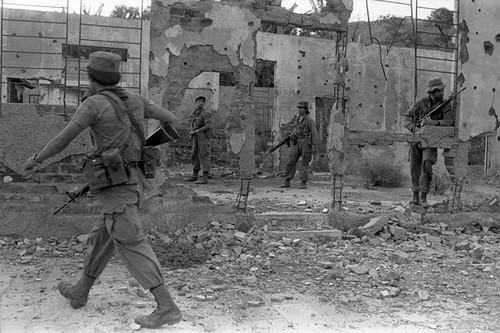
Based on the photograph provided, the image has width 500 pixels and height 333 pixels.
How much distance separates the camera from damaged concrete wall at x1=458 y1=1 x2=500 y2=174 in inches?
303

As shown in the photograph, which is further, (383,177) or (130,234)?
(383,177)

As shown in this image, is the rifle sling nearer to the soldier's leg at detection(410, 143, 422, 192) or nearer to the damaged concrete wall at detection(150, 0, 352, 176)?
the damaged concrete wall at detection(150, 0, 352, 176)

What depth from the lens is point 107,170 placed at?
328cm

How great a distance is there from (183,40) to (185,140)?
10252mm

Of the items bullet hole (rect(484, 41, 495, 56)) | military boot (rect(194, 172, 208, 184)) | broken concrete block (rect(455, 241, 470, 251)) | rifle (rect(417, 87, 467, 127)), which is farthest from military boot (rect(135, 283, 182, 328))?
military boot (rect(194, 172, 208, 184))

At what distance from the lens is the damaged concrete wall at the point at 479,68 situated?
7688 millimetres

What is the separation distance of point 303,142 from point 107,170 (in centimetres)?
761

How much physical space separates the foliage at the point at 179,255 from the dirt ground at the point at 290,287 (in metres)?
0.09

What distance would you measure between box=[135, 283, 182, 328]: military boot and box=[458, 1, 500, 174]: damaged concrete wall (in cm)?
578

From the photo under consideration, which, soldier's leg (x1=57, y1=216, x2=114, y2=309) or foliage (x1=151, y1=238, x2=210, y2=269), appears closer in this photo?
soldier's leg (x1=57, y1=216, x2=114, y2=309)

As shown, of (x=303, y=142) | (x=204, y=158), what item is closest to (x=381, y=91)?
(x=303, y=142)

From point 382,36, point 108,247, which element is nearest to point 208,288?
point 108,247

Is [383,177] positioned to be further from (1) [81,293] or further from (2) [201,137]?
(1) [81,293]

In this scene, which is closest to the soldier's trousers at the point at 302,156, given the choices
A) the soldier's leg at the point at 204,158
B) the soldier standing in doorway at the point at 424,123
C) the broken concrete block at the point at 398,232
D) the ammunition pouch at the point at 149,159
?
the soldier's leg at the point at 204,158
